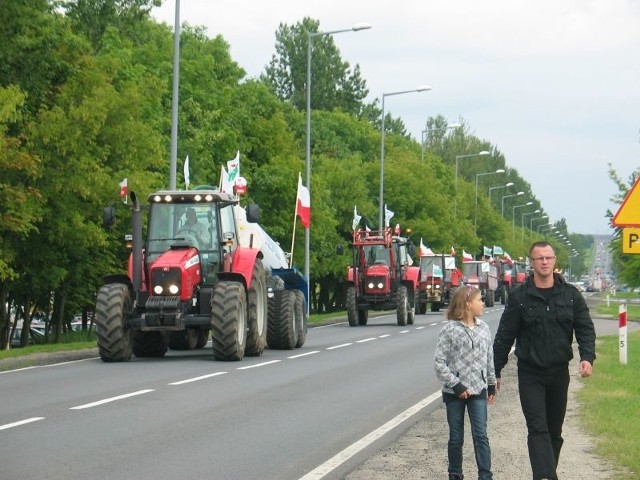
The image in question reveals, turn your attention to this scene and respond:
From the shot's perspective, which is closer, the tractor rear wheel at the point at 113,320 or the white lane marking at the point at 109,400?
the white lane marking at the point at 109,400

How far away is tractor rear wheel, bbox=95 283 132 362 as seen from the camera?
966 inches

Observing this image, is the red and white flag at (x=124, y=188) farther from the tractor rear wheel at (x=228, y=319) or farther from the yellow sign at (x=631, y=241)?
A: the yellow sign at (x=631, y=241)

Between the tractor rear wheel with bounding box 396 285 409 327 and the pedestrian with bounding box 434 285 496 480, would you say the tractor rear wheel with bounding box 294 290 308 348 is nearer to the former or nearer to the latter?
the tractor rear wheel with bounding box 396 285 409 327

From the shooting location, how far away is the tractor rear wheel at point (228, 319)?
80.9 ft

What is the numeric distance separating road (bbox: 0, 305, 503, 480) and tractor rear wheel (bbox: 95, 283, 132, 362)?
526 mm

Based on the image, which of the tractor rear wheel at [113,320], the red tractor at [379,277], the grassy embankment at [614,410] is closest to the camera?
the grassy embankment at [614,410]

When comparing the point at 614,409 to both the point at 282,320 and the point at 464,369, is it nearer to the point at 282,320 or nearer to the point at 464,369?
the point at 464,369

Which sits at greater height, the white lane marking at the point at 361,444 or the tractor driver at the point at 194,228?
the tractor driver at the point at 194,228

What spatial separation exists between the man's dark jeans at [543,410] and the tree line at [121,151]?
2005cm

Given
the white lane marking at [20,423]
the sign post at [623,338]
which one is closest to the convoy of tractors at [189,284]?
the sign post at [623,338]

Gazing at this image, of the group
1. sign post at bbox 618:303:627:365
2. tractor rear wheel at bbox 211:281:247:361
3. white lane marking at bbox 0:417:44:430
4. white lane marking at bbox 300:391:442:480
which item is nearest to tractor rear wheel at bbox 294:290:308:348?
tractor rear wheel at bbox 211:281:247:361

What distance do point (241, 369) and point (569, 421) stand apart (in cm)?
855

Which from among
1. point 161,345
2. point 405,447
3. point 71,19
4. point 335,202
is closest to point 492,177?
point 335,202

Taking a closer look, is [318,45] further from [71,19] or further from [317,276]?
[71,19]
